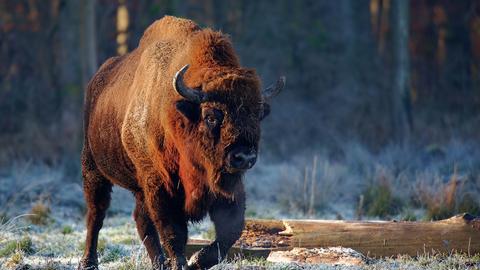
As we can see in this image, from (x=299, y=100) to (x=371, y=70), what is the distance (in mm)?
3124

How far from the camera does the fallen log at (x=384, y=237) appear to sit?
773 cm

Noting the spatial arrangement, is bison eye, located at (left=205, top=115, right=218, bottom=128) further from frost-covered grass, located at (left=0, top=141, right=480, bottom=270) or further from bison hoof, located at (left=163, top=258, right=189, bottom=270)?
frost-covered grass, located at (left=0, top=141, right=480, bottom=270)

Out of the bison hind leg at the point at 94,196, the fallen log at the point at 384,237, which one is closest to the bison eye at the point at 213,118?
the fallen log at the point at 384,237

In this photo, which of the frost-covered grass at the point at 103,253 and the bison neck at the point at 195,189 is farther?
the frost-covered grass at the point at 103,253

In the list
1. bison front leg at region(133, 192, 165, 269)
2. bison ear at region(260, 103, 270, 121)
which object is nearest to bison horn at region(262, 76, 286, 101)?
bison ear at region(260, 103, 270, 121)

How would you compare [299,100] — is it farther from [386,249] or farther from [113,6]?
[386,249]

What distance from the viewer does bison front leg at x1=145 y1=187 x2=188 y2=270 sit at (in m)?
6.73

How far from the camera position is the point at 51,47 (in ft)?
81.9

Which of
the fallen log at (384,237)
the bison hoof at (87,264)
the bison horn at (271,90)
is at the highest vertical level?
the bison horn at (271,90)

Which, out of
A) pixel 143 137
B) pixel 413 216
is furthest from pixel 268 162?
pixel 143 137

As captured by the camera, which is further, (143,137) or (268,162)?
(268,162)

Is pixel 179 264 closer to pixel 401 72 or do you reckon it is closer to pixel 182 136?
pixel 182 136

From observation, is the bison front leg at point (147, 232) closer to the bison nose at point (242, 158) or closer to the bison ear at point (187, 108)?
the bison ear at point (187, 108)

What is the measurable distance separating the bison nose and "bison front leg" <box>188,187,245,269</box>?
599 mm
